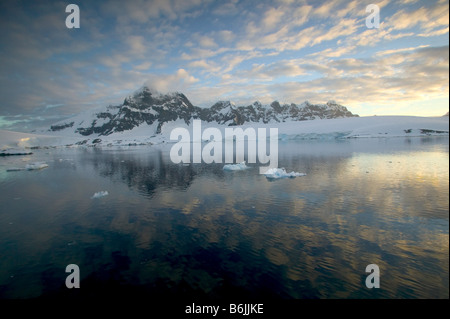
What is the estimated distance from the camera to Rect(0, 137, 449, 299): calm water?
7316 millimetres

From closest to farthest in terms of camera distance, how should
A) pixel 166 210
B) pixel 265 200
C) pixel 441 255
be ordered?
pixel 441 255, pixel 166 210, pixel 265 200

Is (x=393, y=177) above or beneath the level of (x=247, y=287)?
above

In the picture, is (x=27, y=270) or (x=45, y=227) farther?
(x=45, y=227)

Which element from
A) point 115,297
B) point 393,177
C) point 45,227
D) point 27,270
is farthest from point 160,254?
point 393,177

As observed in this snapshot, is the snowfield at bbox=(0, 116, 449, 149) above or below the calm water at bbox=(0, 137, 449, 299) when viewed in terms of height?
above

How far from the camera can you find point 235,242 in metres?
10.0

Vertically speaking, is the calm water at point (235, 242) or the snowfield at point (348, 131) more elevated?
the snowfield at point (348, 131)

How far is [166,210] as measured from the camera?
14.3 meters

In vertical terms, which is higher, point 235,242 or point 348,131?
point 348,131

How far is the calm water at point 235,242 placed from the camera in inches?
288

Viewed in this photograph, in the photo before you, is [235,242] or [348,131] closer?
[235,242]

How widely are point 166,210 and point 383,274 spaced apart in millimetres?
11503
